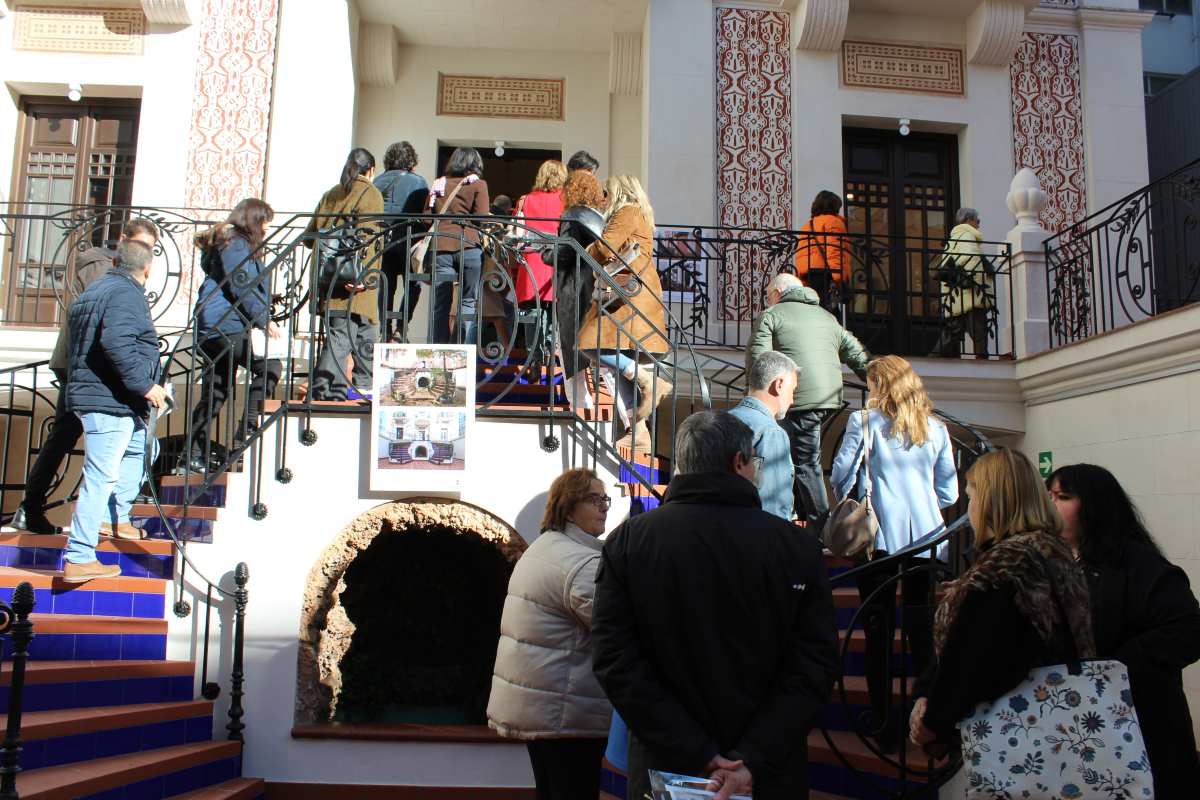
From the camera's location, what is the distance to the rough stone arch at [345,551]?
18.2ft

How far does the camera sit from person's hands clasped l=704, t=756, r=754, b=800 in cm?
245

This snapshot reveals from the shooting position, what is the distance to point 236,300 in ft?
20.4

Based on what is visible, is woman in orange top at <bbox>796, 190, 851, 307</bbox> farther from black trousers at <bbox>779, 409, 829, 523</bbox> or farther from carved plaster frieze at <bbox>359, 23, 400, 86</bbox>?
carved plaster frieze at <bbox>359, 23, 400, 86</bbox>

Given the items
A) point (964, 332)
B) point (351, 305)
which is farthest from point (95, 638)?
point (964, 332)

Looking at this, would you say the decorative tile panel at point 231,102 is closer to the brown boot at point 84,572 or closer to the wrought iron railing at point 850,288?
the wrought iron railing at point 850,288

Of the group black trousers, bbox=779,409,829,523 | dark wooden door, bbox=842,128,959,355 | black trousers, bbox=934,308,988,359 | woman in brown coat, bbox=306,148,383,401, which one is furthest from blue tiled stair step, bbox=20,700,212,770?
dark wooden door, bbox=842,128,959,355

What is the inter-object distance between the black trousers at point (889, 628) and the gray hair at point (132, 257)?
4.17m

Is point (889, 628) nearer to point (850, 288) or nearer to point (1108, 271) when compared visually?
point (1108, 271)

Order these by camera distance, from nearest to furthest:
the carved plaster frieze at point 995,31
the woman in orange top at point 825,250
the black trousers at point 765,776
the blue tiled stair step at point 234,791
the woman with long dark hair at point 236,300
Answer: the black trousers at point 765,776 → the blue tiled stair step at point 234,791 → the woman with long dark hair at point 236,300 → the woman in orange top at point 825,250 → the carved plaster frieze at point 995,31

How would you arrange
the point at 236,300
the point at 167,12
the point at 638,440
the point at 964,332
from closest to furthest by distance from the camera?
the point at 638,440
the point at 236,300
the point at 964,332
the point at 167,12

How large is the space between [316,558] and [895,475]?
10.2ft

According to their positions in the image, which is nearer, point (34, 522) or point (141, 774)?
point (141, 774)

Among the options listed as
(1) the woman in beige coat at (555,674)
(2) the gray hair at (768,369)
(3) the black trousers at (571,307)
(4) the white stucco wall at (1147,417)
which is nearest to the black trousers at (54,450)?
(3) the black trousers at (571,307)

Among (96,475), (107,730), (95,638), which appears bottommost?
(107,730)
